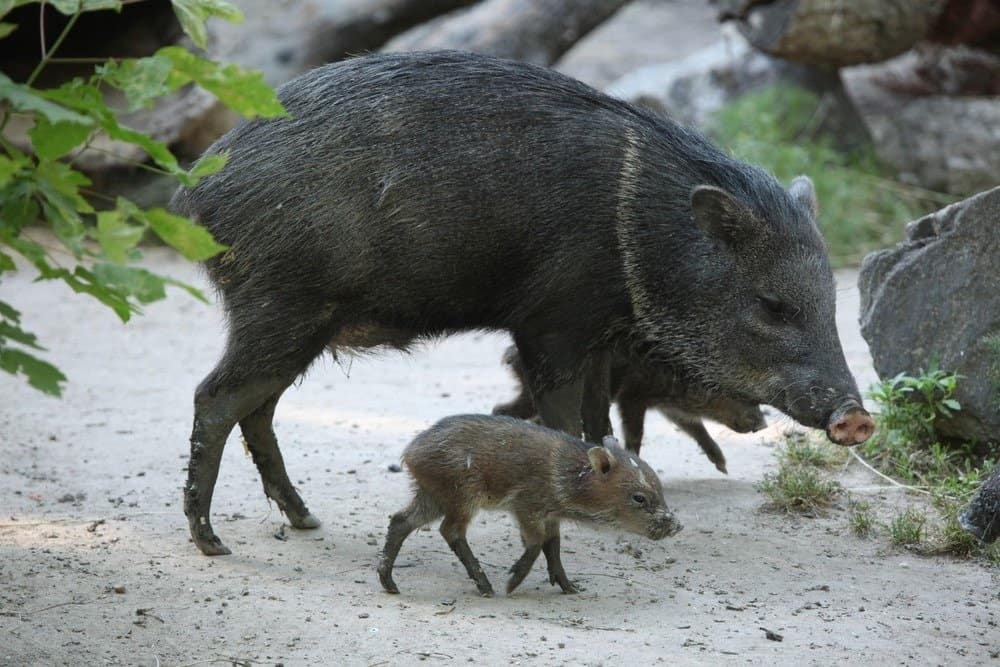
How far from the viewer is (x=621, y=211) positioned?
4.84 meters

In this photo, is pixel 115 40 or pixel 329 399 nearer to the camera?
pixel 329 399

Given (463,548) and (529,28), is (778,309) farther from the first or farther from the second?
(529,28)

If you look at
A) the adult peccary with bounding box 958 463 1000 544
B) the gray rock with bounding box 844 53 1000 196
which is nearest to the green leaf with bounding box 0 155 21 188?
the adult peccary with bounding box 958 463 1000 544

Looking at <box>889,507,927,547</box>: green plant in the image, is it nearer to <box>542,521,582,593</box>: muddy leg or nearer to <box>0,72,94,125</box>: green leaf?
<box>542,521,582,593</box>: muddy leg

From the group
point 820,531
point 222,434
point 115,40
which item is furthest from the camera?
point 115,40

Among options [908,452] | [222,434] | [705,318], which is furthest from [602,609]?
[908,452]

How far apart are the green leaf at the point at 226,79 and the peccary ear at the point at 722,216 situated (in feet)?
7.24

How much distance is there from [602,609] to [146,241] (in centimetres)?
730

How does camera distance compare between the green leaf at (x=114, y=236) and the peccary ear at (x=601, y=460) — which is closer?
the green leaf at (x=114, y=236)

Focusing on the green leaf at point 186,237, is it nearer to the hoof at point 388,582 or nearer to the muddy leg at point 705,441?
the hoof at point 388,582

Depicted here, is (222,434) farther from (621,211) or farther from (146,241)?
(146,241)

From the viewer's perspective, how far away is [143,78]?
115 inches

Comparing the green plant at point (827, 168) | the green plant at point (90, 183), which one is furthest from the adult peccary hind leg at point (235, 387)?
the green plant at point (827, 168)

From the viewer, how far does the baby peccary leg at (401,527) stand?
174 inches
